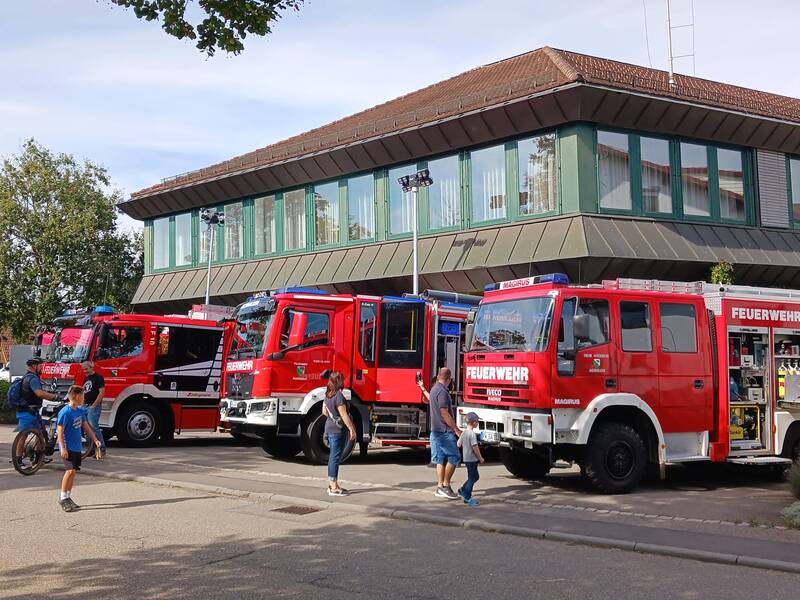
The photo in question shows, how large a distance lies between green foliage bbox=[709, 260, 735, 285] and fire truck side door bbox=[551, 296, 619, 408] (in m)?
11.7

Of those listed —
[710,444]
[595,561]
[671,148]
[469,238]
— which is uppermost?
[671,148]

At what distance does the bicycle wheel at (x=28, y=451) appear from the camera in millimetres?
13945

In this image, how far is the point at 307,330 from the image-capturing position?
15773 millimetres

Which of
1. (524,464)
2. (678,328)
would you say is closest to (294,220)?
(524,464)

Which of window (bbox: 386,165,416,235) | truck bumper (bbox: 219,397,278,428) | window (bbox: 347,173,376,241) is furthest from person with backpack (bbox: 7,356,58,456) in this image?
window (bbox: 347,173,376,241)

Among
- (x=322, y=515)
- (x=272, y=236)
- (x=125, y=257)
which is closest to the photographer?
(x=322, y=515)

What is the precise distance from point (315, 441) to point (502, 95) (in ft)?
41.1

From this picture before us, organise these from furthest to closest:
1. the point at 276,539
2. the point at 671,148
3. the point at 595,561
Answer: the point at 671,148 < the point at 276,539 < the point at 595,561

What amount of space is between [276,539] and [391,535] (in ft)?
4.08

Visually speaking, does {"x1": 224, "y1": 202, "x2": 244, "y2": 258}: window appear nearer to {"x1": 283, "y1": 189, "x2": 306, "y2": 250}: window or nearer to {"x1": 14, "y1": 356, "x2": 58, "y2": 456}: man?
{"x1": 283, "y1": 189, "x2": 306, "y2": 250}: window

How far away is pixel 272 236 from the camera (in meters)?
31.4

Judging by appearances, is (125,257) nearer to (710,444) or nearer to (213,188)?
(213,188)

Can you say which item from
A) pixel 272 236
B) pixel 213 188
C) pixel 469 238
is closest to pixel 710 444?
pixel 469 238

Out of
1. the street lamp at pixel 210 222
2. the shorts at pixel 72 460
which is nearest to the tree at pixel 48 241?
the street lamp at pixel 210 222
